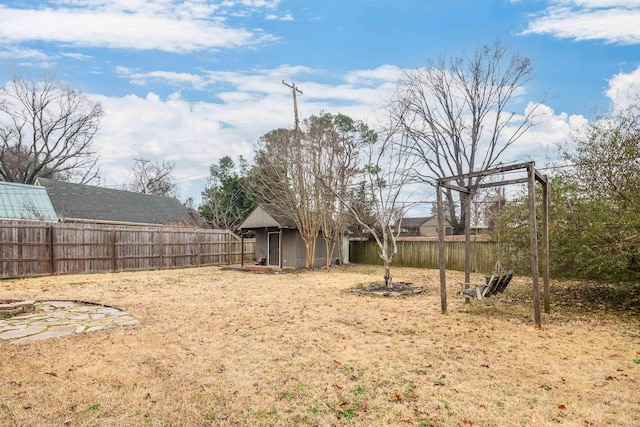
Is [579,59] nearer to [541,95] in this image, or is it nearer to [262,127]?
[541,95]

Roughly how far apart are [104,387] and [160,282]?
864 cm

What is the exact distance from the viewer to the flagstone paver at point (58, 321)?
16.6ft

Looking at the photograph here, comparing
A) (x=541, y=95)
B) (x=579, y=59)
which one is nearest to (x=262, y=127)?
(x=579, y=59)

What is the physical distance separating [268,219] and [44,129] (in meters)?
20.2

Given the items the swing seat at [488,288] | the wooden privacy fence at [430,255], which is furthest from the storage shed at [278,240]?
the swing seat at [488,288]

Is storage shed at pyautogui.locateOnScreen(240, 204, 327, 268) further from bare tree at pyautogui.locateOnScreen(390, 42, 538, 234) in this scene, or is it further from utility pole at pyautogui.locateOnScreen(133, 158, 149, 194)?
utility pole at pyautogui.locateOnScreen(133, 158, 149, 194)

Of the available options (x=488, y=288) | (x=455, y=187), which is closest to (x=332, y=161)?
(x=455, y=187)

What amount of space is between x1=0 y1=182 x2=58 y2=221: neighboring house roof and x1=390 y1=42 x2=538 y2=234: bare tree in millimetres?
18403

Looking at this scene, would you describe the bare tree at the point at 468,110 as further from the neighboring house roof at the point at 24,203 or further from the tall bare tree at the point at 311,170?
the neighboring house roof at the point at 24,203

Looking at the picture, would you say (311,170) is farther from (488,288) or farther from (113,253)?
(488,288)

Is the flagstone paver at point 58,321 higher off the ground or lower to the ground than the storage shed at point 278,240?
lower

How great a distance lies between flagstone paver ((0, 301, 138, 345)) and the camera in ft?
16.6

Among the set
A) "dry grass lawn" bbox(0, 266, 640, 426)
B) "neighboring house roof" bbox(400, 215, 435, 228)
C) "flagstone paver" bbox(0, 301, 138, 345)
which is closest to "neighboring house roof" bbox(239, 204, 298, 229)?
"dry grass lawn" bbox(0, 266, 640, 426)

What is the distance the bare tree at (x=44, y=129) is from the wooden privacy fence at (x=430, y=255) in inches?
855
